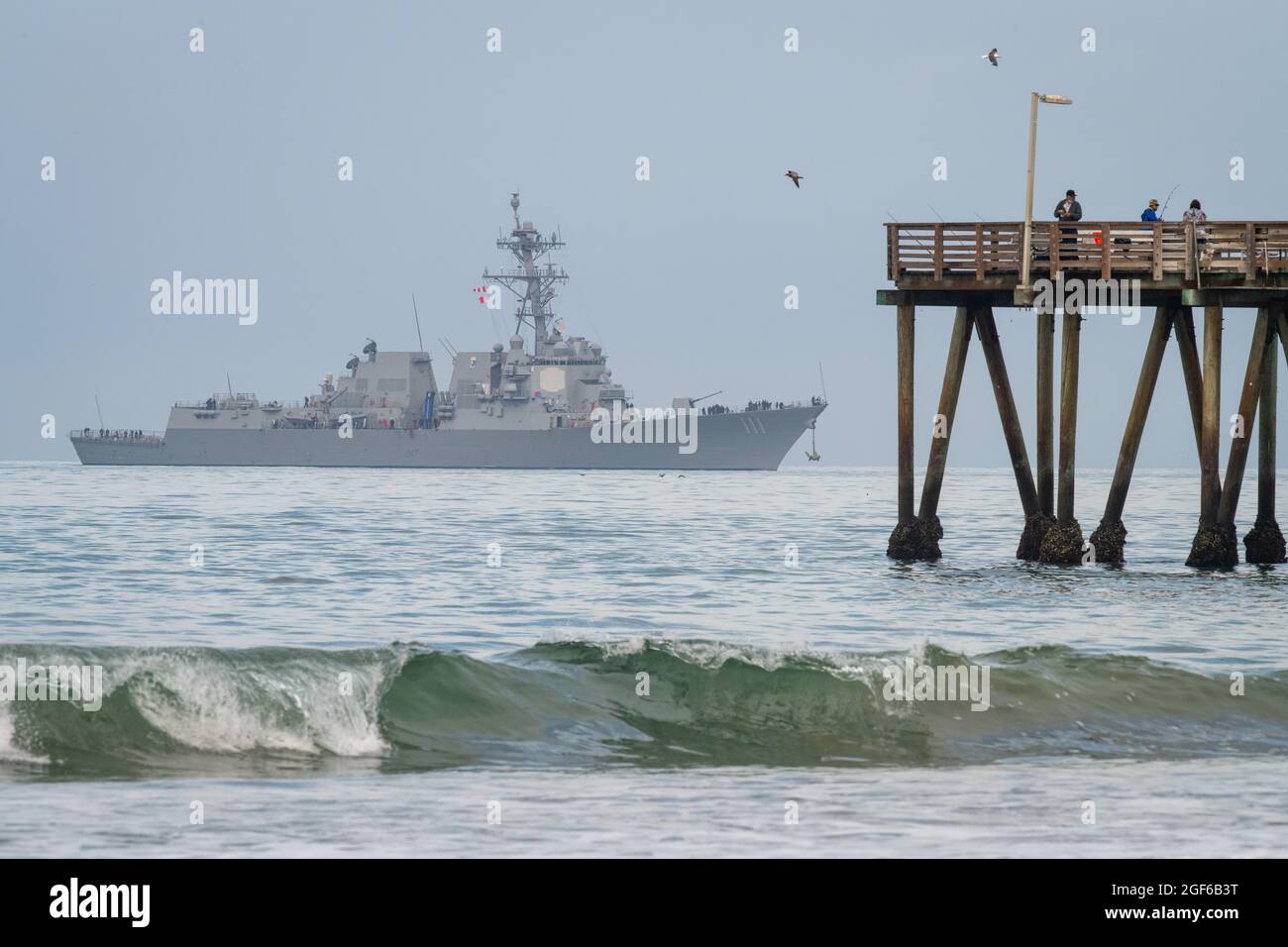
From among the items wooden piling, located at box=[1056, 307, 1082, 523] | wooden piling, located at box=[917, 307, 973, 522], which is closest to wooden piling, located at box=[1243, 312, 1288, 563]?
wooden piling, located at box=[1056, 307, 1082, 523]

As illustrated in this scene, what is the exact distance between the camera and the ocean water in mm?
9398

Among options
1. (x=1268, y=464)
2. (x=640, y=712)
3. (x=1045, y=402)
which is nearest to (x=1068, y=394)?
(x=1045, y=402)

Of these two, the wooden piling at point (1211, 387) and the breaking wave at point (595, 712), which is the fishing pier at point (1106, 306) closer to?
the wooden piling at point (1211, 387)

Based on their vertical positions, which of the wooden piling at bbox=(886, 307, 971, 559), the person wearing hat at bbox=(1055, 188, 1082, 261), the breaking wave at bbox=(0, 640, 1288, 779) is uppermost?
the person wearing hat at bbox=(1055, 188, 1082, 261)

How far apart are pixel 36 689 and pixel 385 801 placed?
4471mm

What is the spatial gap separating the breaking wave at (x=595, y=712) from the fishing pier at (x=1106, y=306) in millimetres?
7573

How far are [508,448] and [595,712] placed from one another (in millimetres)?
101097

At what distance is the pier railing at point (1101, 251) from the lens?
22.3 meters

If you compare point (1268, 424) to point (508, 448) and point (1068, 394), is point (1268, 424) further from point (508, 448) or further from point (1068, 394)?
point (508, 448)

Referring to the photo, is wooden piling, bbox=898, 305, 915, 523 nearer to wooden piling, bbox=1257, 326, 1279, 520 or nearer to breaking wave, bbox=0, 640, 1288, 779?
wooden piling, bbox=1257, 326, 1279, 520

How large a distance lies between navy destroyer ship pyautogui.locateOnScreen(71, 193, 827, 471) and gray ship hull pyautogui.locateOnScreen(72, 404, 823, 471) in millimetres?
69

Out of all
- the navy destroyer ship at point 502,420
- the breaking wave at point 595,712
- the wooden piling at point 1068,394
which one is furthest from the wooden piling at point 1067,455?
the navy destroyer ship at point 502,420
